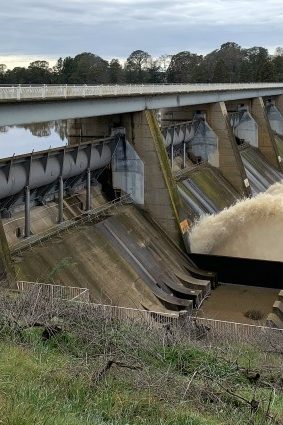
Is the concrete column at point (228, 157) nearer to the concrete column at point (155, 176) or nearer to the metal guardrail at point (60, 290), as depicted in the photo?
the concrete column at point (155, 176)

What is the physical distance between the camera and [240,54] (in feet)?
380

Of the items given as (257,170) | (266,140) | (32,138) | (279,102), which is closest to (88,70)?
(32,138)

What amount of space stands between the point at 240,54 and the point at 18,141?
272ft

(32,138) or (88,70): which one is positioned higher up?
(88,70)

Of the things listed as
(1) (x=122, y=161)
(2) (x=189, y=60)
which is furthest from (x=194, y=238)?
(2) (x=189, y=60)

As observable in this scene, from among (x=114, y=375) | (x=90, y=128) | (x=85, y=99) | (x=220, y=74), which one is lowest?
(x=114, y=375)

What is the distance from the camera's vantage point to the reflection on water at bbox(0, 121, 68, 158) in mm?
37484

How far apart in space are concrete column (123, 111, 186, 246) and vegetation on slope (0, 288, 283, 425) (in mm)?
12430

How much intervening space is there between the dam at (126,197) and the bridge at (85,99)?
4 cm

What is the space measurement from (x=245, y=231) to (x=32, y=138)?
3008cm

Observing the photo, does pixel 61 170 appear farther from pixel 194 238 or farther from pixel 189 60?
pixel 189 60

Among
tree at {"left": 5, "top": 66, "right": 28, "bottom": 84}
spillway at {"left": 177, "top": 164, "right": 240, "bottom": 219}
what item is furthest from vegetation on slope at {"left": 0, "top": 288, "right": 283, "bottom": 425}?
tree at {"left": 5, "top": 66, "right": 28, "bottom": 84}

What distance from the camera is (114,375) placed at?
536 cm

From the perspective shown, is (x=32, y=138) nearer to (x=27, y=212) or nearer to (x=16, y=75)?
(x=16, y=75)
